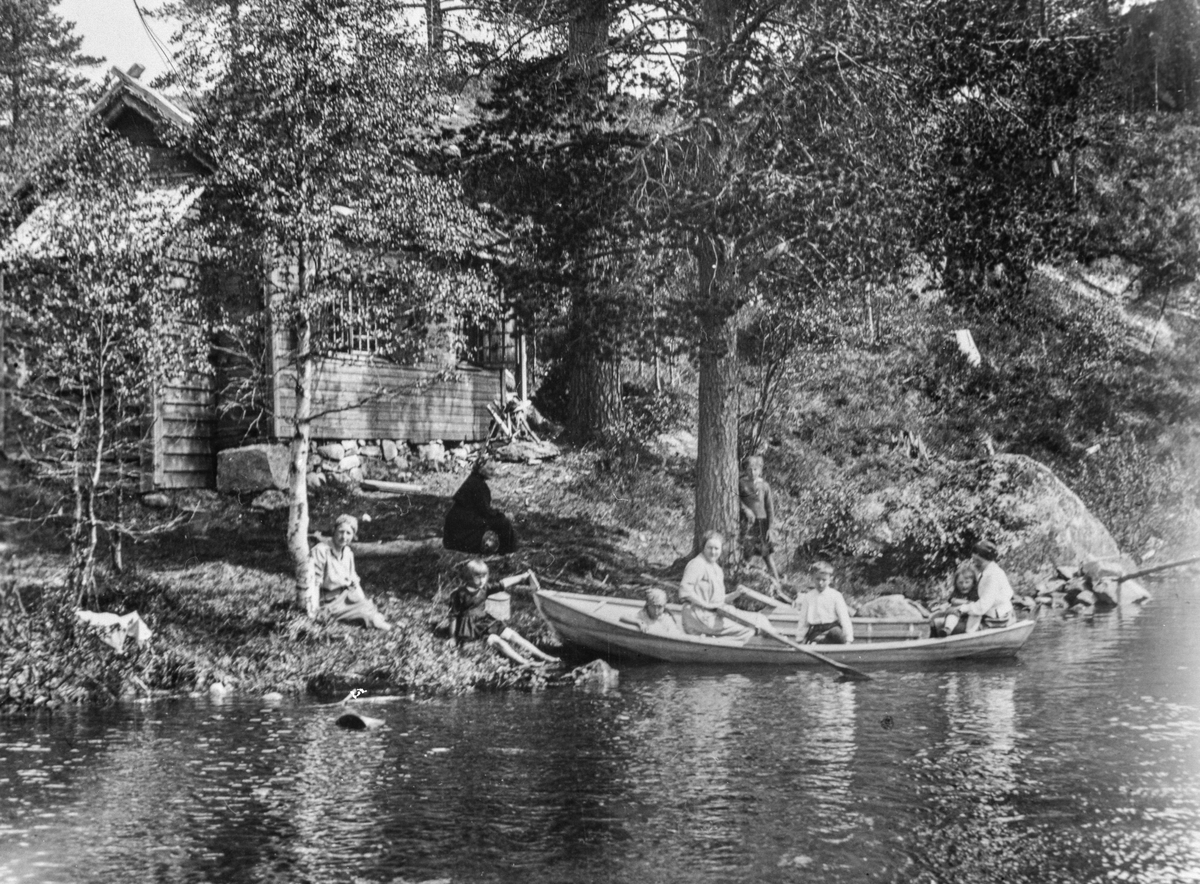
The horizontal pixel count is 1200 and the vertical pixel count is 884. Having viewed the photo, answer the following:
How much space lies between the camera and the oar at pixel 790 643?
11031 millimetres

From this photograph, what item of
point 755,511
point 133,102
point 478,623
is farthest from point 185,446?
point 755,511

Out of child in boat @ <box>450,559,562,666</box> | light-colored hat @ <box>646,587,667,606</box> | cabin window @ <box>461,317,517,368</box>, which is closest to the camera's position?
child in boat @ <box>450,559,562,666</box>

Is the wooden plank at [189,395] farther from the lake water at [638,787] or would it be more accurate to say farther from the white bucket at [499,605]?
the lake water at [638,787]

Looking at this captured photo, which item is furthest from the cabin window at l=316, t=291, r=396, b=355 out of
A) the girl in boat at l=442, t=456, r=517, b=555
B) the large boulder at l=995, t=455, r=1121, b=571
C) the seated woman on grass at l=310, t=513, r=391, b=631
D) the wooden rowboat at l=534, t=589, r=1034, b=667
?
the large boulder at l=995, t=455, r=1121, b=571

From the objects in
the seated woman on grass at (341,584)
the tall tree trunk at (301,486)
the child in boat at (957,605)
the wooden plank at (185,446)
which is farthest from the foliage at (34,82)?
the child in boat at (957,605)

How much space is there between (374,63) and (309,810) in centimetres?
716

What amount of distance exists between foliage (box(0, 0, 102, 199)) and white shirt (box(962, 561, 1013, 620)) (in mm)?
10035

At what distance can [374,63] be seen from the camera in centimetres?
1134

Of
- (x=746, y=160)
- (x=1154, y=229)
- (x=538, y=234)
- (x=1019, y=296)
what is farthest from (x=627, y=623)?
(x=1154, y=229)

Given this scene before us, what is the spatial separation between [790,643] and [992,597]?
2.40 m

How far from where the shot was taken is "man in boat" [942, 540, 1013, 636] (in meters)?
12.1

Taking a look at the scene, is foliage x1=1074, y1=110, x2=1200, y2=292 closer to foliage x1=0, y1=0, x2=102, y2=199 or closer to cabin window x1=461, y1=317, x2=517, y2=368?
cabin window x1=461, y1=317, x2=517, y2=368

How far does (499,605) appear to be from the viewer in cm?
1209

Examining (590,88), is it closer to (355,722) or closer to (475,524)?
(475,524)
